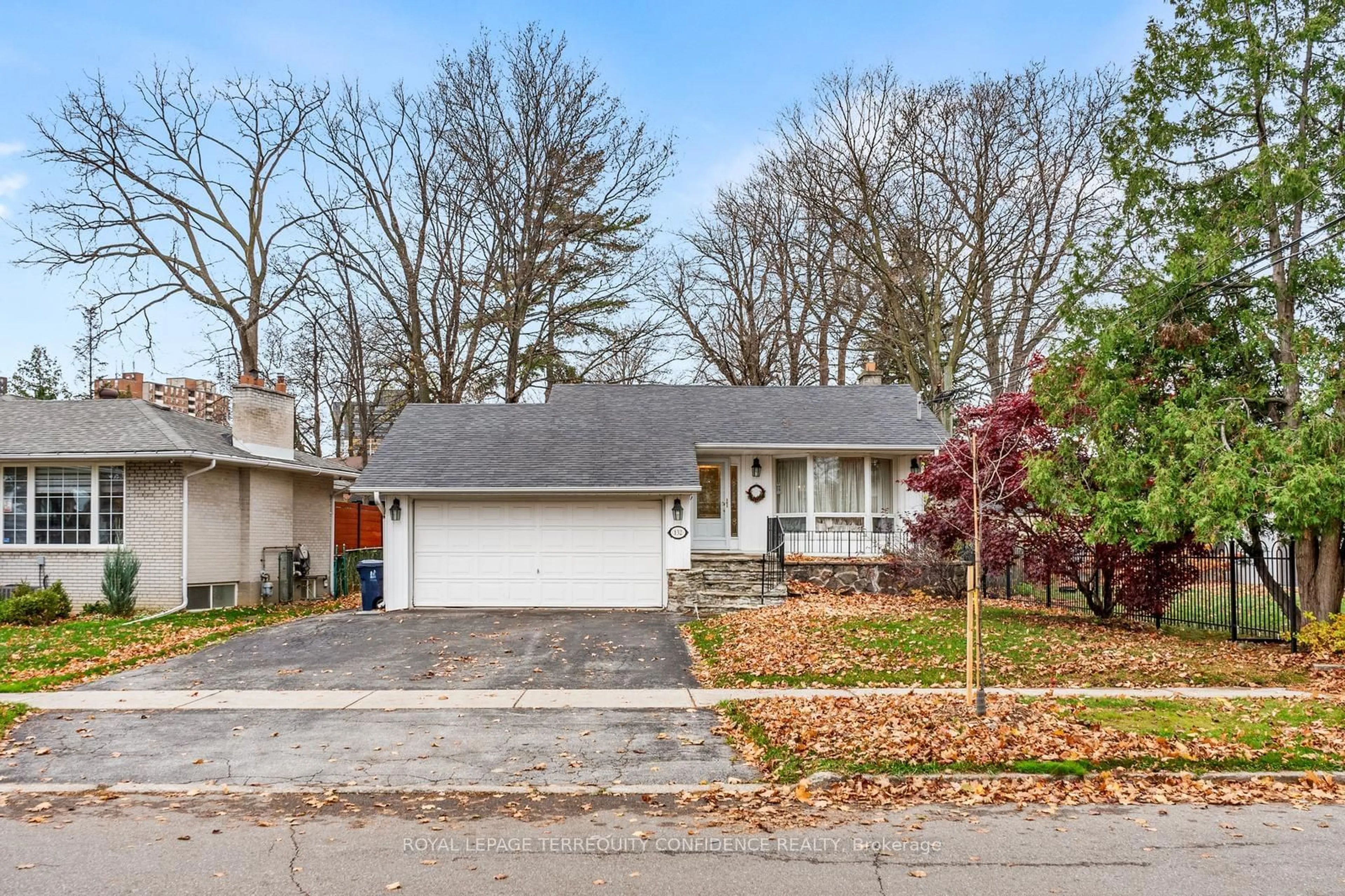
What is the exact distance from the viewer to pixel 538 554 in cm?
1730

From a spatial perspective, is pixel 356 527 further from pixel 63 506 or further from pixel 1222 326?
pixel 1222 326

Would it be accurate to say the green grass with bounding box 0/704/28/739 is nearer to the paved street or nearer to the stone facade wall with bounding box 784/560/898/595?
the paved street

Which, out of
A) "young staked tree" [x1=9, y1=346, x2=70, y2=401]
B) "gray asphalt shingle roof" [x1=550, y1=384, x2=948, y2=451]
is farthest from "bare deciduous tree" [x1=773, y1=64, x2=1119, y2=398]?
"young staked tree" [x1=9, y1=346, x2=70, y2=401]

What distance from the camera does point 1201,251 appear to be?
1238 cm

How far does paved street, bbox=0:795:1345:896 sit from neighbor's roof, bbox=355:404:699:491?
10535mm

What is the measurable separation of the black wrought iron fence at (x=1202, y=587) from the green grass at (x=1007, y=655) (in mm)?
420

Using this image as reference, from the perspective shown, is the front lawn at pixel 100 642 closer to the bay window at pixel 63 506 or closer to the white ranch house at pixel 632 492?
the bay window at pixel 63 506

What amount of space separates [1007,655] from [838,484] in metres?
8.81

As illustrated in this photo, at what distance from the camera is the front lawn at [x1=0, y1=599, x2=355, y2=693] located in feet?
36.7

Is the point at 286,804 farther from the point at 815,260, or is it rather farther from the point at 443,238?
the point at 815,260

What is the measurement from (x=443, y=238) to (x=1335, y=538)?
2310 cm

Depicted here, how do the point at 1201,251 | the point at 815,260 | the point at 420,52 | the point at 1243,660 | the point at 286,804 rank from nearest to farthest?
the point at 286,804
the point at 1243,660
the point at 1201,251
the point at 420,52
the point at 815,260

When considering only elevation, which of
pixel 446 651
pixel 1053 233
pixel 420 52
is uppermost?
pixel 420 52

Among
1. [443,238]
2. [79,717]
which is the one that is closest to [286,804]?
[79,717]
